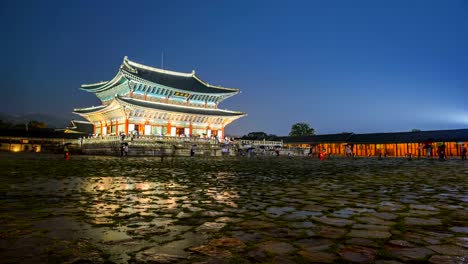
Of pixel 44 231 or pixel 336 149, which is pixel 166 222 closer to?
pixel 44 231

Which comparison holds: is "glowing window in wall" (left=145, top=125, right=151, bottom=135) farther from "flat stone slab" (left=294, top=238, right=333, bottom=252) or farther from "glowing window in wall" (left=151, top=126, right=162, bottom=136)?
"flat stone slab" (left=294, top=238, right=333, bottom=252)

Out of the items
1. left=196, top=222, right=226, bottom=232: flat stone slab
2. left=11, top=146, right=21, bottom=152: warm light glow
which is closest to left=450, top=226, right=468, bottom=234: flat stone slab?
left=196, top=222, right=226, bottom=232: flat stone slab

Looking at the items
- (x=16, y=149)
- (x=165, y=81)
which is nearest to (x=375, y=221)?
(x=165, y=81)

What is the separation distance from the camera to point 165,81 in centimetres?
4972

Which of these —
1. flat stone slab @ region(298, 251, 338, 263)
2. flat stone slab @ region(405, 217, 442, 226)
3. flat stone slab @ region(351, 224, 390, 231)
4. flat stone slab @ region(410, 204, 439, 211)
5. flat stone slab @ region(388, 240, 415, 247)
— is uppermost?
flat stone slab @ region(298, 251, 338, 263)

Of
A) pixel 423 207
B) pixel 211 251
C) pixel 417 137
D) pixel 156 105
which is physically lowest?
pixel 423 207

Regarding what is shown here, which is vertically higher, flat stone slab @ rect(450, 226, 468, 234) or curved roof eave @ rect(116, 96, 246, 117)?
curved roof eave @ rect(116, 96, 246, 117)

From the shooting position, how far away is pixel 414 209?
513 centimetres

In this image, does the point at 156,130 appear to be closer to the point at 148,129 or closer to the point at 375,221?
the point at 148,129

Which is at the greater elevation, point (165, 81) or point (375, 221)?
point (165, 81)

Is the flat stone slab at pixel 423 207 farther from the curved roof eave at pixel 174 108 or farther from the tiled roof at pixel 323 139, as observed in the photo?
the tiled roof at pixel 323 139

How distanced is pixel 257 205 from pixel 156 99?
4362 cm

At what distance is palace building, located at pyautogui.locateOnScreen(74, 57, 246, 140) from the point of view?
142 feet

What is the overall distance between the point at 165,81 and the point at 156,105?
6728mm
